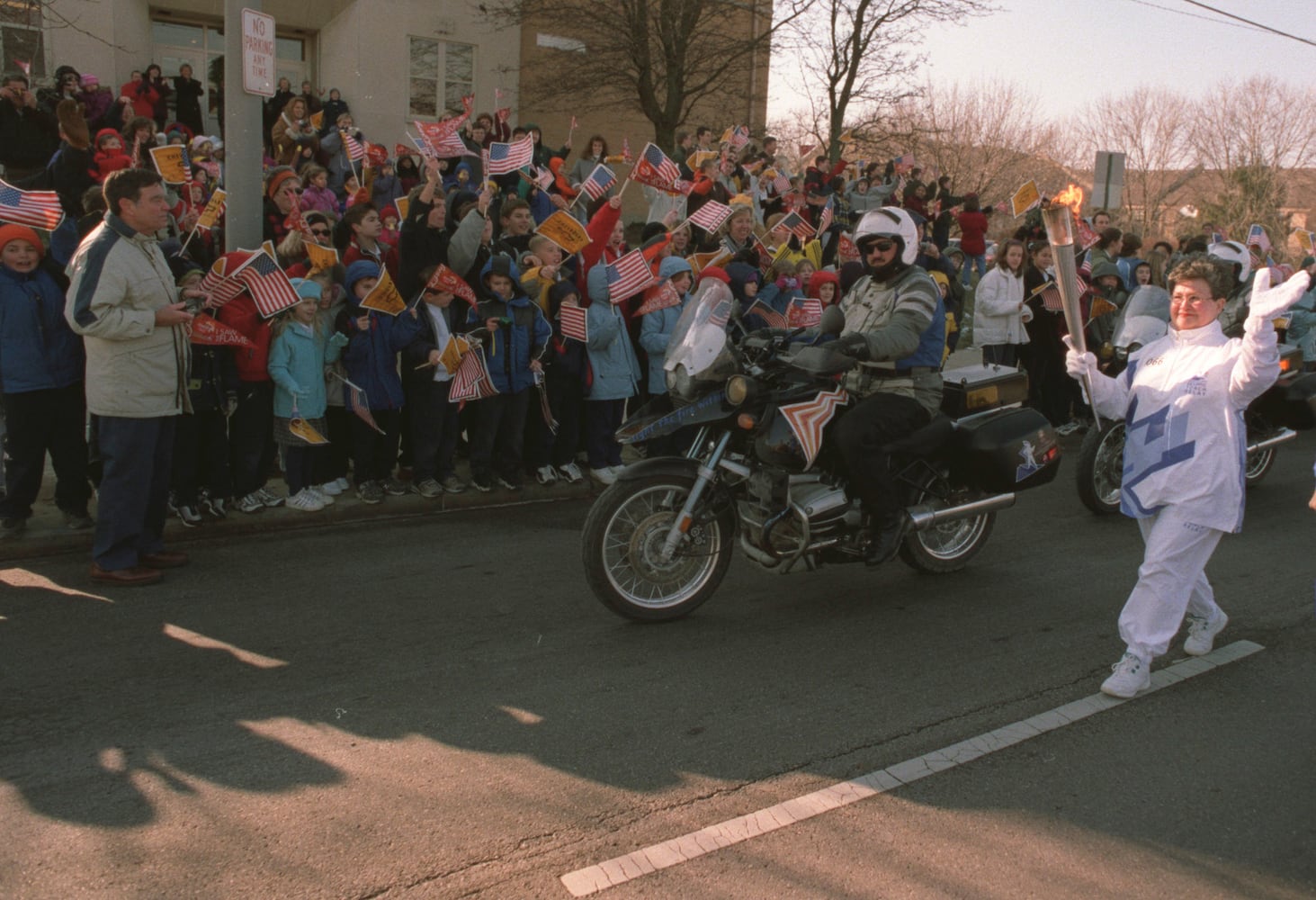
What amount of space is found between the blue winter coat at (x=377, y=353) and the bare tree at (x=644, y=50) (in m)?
17.0

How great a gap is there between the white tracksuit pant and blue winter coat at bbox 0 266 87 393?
5834mm

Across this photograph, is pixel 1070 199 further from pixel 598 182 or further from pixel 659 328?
pixel 598 182

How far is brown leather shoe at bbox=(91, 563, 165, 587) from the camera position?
19.8 feet

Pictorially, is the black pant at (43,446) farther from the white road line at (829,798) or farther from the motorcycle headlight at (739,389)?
the white road line at (829,798)

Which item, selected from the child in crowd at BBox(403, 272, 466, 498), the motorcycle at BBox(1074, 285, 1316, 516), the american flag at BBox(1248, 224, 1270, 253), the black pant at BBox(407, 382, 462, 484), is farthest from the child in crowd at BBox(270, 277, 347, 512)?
the american flag at BBox(1248, 224, 1270, 253)

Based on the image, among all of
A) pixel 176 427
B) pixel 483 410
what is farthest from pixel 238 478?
pixel 483 410

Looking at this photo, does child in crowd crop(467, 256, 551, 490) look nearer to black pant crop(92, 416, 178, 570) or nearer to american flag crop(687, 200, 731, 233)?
american flag crop(687, 200, 731, 233)

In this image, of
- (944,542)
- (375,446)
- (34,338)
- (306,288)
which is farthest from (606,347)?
(34,338)

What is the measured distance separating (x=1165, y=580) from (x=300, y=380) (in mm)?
5422

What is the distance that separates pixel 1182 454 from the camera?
183 inches

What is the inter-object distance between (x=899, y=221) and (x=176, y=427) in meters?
4.47

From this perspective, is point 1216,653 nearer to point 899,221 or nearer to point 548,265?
point 899,221

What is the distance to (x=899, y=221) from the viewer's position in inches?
228

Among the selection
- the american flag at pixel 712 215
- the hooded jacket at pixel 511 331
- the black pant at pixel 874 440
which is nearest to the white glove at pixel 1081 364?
the black pant at pixel 874 440
